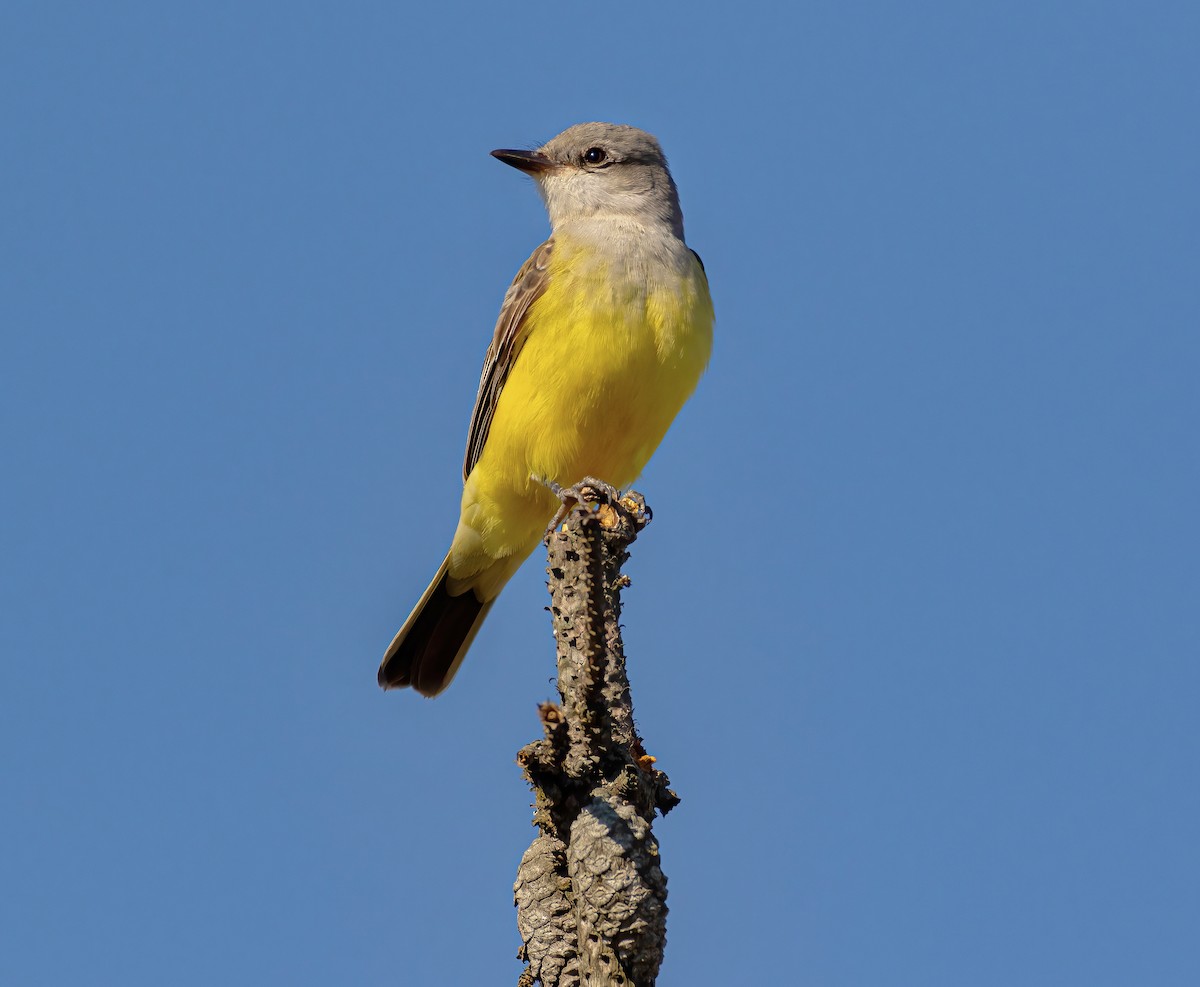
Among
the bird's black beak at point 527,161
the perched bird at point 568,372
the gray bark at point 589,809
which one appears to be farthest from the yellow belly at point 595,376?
the gray bark at point 589,809

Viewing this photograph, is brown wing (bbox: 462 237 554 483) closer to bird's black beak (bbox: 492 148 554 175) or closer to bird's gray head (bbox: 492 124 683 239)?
bird's gray head (bbox: 492 124 683 239)

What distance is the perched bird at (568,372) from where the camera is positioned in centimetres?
700

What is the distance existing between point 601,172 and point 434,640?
10.2 ft

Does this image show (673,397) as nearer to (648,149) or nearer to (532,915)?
(648,149)

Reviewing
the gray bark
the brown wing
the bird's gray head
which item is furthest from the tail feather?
the gray bark

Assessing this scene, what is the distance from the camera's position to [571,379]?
23.0 ft

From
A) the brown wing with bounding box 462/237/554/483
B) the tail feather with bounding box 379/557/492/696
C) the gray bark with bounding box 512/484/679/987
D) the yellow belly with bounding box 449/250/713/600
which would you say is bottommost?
the gray bark with bounding box 512/484/679/987

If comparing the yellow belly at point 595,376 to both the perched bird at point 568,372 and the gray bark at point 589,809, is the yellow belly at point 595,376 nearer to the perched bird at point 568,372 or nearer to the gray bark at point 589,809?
the perched bird at point 568,372

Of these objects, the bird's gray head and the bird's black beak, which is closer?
the bird's gray head

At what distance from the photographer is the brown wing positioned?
7.46 meters

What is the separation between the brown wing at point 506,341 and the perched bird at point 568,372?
0.03 ft

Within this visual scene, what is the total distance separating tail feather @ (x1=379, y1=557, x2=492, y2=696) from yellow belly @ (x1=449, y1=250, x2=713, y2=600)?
835 mm

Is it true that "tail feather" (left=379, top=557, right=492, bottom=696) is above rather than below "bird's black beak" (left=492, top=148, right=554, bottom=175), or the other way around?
below

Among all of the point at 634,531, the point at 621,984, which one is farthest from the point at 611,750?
the point at 634,531
